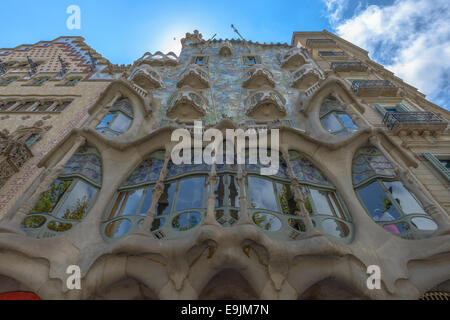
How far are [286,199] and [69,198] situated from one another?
715 cm

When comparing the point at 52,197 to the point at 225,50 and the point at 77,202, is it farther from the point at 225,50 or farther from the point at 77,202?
the point at 225,50

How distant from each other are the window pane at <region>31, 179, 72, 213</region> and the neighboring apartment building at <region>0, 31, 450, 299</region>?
4 cm

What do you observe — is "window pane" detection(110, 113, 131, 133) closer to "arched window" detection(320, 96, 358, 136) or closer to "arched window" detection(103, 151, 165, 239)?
"arched window" detection(103, 151, 165, 239)

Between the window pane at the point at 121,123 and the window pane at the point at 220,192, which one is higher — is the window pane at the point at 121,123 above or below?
above

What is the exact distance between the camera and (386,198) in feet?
25.4

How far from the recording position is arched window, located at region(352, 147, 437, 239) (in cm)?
685

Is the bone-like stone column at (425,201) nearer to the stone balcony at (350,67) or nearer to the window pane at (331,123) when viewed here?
the window pane at (331,123)

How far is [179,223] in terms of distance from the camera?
668 cm

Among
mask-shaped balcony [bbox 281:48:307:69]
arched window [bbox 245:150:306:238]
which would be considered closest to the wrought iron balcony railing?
arched window [bbox 245:150:306:238]

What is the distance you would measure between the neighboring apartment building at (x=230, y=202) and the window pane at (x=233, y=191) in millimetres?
58

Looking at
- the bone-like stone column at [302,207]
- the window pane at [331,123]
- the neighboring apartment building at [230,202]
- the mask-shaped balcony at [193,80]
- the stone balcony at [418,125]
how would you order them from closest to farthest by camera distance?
the neighboring apartment building at [230,202] → the bone-like stone column at [302,207] → the window pane at [331,123] → the stone balcony at [418,125] → the mask-shaped balcony at [193,80]

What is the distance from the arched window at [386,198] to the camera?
6852 millimetres

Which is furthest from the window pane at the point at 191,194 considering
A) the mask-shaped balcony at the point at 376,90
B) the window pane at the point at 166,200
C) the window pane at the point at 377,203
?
the mask-shaped balcony at the point at 376,90

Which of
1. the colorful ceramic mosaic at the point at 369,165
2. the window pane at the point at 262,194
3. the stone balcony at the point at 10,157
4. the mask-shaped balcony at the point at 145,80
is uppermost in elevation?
the mask-shaped balcony at the point at 145,80
